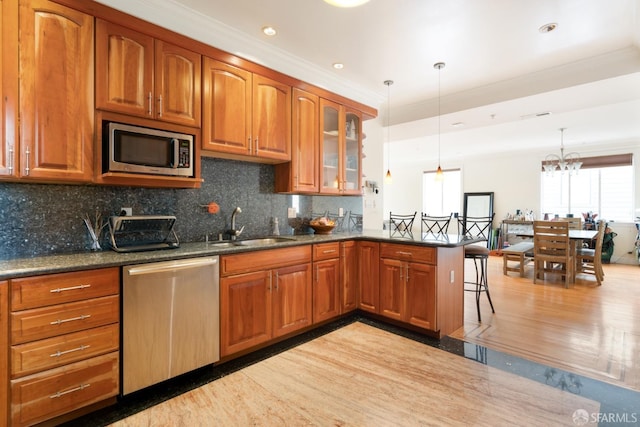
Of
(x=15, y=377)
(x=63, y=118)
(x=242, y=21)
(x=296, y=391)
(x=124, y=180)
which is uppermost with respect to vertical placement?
(x=242, y=21)

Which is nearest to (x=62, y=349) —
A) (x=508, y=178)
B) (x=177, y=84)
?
(x=177, y=84)

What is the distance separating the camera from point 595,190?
7316 millimetres

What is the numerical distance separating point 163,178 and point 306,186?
4.75ft

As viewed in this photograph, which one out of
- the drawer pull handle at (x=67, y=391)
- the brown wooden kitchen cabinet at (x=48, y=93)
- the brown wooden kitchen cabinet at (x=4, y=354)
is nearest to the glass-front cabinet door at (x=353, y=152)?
the brown wooden kitchen cabinet at (x=48, y=93)

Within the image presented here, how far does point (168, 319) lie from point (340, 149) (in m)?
2.52

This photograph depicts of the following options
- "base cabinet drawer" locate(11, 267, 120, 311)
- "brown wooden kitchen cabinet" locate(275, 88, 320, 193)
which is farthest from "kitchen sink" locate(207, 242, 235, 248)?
"brown wooden kitchen cabinet" locate(275, 88, 320, 193)

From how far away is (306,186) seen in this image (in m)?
3.37

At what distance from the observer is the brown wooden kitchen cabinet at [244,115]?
103 inches

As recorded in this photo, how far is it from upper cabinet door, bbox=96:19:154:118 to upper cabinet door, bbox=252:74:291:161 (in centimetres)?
89

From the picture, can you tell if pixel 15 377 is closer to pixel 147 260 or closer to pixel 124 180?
pixel 147 260

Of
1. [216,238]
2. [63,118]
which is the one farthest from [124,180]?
[216,238]

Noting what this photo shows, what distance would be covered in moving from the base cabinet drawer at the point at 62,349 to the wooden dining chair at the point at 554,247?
221 inches

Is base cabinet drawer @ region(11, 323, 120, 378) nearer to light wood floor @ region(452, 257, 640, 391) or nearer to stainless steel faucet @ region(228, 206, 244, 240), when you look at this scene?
stainless steel faucet @ region(228, 206, 244, 240)

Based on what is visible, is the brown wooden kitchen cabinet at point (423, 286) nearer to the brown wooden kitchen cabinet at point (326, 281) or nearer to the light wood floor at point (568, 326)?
the light wood floor at point (568, 326)
